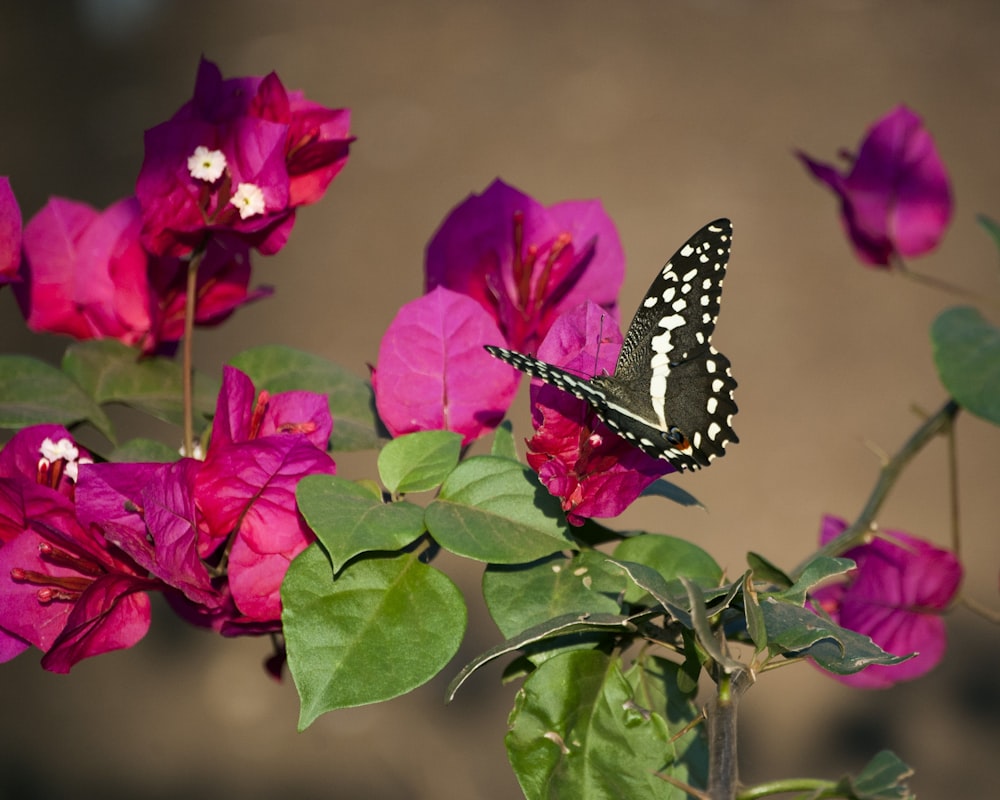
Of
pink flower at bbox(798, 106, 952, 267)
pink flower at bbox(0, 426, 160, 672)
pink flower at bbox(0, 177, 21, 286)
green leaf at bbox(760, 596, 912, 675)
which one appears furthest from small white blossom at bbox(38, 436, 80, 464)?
pink flower at bbox(798, 106, 952, 267)

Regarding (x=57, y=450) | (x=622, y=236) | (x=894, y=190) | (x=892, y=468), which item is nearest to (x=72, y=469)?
(x=57, y=450)

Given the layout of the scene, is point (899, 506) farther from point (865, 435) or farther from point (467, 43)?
point (467, 43)

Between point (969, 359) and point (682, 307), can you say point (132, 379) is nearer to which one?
point (682, 307)

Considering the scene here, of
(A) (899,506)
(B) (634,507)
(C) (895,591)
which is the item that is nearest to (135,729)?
(B) (634,507)

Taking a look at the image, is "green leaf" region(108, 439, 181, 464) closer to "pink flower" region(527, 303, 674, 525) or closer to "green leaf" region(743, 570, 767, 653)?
"pink flower" region(527, 303, 674, 525)

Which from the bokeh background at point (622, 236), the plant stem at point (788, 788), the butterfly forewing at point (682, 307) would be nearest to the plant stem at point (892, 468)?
the butterfly forewing at point (682, 307)

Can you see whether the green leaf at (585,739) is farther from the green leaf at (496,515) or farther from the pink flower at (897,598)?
the pink flower at (897,598)
